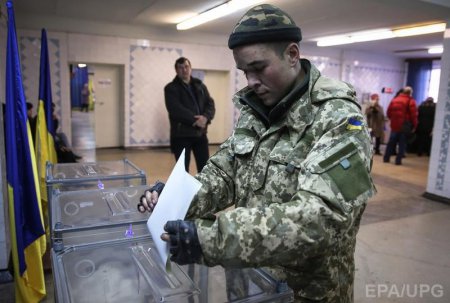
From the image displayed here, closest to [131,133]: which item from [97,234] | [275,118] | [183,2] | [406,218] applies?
[183,2]

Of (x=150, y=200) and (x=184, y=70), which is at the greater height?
(x=184, y=70)

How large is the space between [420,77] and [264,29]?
41.3ft

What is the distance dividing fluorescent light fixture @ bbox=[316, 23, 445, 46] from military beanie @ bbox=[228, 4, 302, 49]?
23.4 ft

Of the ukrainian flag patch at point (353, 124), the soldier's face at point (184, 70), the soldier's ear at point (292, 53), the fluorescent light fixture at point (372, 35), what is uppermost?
the fluorescent light fixture at point (372, 35)

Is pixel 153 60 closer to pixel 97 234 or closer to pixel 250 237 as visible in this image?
pixel 97 234

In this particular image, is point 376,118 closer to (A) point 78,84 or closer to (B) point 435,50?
(B) point 435,50

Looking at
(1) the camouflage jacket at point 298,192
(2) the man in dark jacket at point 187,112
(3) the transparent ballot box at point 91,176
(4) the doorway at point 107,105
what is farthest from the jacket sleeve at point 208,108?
(4) the doorway at point 107,105

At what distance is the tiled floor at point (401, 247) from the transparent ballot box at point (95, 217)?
3.23ft

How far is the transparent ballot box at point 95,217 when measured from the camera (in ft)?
4.69

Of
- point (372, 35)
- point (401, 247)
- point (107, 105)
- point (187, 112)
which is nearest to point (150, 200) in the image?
point (187, 112)

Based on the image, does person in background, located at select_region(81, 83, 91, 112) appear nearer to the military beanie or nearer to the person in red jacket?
the person in red jacket

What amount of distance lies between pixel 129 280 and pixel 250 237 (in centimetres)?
53

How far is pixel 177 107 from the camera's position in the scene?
13.3 ft

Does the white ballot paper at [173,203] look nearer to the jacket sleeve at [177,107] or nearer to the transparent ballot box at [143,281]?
the transparent ballot box at [143,281]
